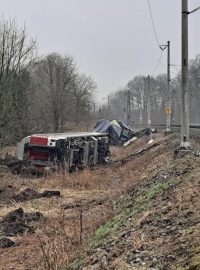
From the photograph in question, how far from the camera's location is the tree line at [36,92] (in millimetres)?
33250

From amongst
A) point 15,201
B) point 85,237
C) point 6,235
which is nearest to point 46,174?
point 15,201

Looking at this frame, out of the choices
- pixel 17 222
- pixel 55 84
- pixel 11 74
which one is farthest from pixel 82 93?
pixel 17 222

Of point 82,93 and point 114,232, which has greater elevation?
point 82,93

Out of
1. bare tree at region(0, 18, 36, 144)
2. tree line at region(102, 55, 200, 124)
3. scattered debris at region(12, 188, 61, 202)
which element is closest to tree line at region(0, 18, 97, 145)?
bare tree at region(0, 18, 36, 144)

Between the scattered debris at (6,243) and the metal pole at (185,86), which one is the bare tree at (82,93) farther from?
the scattered debris at (6,243)

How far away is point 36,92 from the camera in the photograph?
5216 cm

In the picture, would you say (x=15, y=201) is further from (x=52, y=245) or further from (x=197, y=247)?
(x=197, y=247)

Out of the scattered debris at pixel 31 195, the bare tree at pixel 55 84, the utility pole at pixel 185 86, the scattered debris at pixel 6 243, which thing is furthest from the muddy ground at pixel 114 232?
the bare tree at pixel 55 84

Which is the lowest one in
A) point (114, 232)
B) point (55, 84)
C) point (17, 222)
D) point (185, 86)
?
point (17, 222)

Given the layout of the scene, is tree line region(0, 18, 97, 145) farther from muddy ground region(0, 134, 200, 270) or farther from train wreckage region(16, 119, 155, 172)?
muddy ground region(0, 134, 200, 270)

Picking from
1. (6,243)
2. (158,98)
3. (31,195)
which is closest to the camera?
(6,243)

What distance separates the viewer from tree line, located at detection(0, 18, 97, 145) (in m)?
33.2

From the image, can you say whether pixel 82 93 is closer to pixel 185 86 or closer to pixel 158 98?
pixel 185 86

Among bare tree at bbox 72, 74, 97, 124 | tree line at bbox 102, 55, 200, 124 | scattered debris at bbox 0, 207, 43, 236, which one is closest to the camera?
scattered debris at bbox 0, 207, 43, 236
